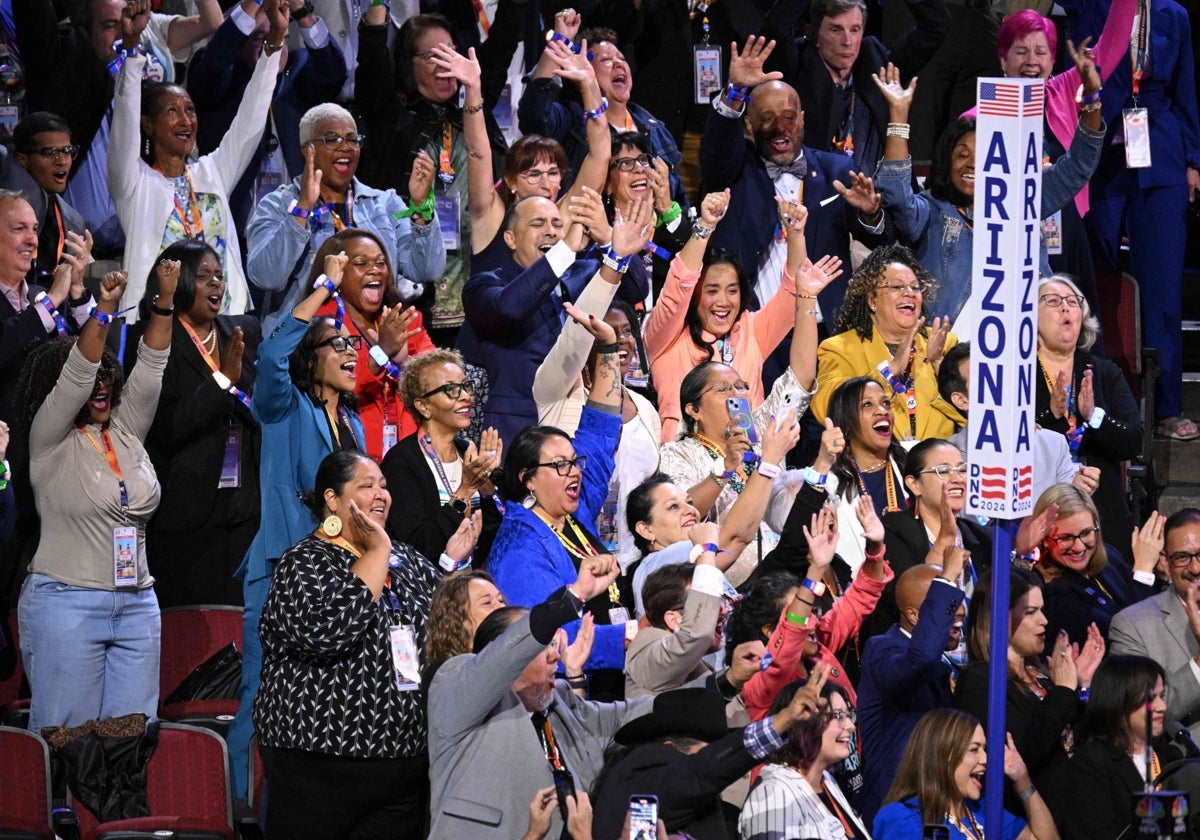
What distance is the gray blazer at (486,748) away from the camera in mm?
4645

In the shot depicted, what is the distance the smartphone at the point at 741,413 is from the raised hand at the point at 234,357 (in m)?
1.84

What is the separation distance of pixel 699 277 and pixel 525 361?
38.5 inches

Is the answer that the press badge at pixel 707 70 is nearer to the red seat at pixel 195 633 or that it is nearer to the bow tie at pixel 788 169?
the bow tie at pixel 788 169

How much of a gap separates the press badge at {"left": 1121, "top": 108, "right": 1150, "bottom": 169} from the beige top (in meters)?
4.93

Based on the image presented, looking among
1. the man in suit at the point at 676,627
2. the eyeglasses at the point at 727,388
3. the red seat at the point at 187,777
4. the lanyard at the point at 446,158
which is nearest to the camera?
the man in suit at the point at 676,627

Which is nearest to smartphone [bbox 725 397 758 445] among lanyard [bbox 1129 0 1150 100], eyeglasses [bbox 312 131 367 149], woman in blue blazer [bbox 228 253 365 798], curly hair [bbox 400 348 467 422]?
curly hair [bbox 400 348 467 422]

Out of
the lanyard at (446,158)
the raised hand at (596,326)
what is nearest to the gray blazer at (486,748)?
the raised hand at (596,326)

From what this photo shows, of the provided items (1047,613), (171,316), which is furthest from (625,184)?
(1047,613)

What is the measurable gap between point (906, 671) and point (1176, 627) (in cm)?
146

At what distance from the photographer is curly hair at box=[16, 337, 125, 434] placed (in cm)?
655

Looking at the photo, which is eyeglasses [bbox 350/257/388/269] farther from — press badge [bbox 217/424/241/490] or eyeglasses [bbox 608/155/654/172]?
eyeglasses [bbox 608/155/654/172]

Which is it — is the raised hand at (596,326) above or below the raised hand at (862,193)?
below

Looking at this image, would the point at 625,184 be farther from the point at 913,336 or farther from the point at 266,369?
the point at 266,369

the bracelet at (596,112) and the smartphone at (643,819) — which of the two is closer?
the smartphone at (643,819)
